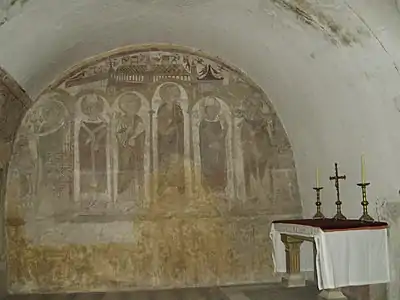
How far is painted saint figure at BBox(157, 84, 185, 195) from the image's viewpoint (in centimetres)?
1041

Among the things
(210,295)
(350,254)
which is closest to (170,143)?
(210,295)

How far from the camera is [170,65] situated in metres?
10.5

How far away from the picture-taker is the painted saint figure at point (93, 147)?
10.2 m

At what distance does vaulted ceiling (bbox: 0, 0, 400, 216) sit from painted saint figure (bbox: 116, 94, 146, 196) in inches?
38.8

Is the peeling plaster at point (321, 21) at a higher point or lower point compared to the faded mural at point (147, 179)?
higher

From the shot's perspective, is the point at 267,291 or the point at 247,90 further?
the point at 247,90

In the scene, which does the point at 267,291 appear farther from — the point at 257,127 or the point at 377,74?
the point at 377,74

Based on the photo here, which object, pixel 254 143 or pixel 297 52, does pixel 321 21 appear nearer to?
pixel 297 52

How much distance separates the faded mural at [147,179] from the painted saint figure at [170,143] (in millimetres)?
16

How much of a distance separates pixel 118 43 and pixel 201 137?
2.00 m

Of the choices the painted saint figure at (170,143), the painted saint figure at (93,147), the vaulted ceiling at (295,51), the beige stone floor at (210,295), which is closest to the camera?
the vaulted ceiling at (295,51)

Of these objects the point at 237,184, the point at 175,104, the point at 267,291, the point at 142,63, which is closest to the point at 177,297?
the point at 267,291

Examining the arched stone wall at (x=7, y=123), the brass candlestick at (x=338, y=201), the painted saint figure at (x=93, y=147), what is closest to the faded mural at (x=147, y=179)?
the painted saint figure at (x=93, y=147)

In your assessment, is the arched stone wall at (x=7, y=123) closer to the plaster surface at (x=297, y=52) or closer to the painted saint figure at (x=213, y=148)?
the plaster surface at (x=297, y=52)
